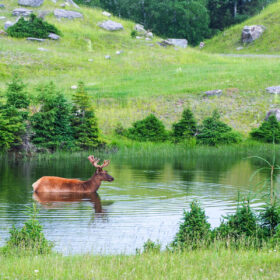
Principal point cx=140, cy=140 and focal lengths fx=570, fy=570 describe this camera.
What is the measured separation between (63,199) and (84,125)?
14.9 metres

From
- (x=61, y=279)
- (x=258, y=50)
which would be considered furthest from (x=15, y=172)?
(x=258, y=50)

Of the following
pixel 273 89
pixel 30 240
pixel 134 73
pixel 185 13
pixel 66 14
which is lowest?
pixel 30 240

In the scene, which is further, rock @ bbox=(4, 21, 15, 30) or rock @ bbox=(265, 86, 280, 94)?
rock @ bbox=(4, 21, 15, 30)

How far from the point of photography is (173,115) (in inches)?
1612

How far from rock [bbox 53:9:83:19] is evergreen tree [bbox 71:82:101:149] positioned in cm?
3537

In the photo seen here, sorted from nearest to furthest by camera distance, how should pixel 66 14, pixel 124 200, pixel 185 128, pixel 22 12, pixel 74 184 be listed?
pixel 124 200
pixel 74 184
pixel 185 128
pixel 22 12
pixel 66 14

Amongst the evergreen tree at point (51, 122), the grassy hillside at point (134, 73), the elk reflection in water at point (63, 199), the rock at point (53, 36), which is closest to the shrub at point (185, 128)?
the grassy hillside at point (134, 73)

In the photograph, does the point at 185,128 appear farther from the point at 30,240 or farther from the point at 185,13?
the point at 185,13

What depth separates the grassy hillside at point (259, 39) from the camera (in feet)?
235

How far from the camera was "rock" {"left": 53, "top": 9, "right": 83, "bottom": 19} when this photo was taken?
219 ft

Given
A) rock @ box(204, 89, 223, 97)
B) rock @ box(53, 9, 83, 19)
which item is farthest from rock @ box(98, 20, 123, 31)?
rock @ box(204, 89, 223, 97)

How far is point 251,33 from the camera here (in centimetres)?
7438

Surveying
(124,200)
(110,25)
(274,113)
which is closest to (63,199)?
(124,200)

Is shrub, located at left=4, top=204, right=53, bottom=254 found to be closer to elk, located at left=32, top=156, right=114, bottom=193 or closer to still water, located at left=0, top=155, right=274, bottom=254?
still water, located at left=0, top=155, right=274, bottom=254
